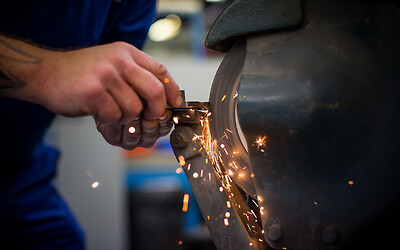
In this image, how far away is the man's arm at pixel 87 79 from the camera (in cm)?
81

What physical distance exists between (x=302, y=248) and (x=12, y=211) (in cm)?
122

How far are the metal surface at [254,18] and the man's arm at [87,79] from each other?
0.60 ft

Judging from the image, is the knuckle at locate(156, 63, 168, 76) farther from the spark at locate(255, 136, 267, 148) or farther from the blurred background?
the blurred background

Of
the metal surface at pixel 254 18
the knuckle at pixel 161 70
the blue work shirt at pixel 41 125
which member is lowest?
the blue work shirt at pixel 41 125

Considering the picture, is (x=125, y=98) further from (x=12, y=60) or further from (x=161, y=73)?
(x=12, y=60)

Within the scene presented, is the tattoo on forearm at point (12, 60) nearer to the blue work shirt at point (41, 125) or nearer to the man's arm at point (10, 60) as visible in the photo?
the man's arm at point (10, 60)

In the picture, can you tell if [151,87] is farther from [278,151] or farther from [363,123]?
[363,123]

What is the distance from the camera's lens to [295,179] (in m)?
0.88

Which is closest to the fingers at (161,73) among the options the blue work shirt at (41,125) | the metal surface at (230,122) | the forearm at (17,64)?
the metal surface at (230,122)

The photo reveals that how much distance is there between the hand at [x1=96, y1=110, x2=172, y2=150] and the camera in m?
1.06

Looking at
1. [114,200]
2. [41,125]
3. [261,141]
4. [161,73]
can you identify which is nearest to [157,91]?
[161,73]

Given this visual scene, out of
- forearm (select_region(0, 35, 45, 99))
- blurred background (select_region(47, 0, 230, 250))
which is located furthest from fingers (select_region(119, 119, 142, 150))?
blurred background (select_region(47, 0, 230, 250))

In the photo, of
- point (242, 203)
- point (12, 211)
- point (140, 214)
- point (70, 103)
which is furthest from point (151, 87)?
point (140, 214)

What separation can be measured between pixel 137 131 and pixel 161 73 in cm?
32
